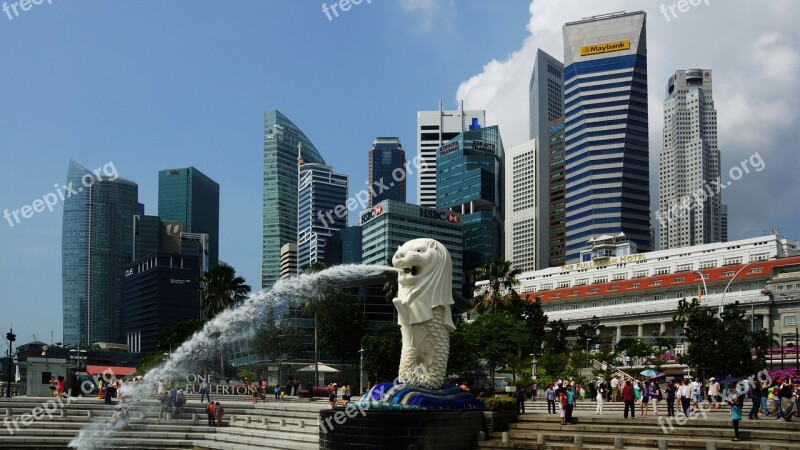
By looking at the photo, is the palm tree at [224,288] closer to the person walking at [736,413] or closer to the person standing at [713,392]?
the person standing at [713,392]

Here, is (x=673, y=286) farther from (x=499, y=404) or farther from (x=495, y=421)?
(x=495, y=421)

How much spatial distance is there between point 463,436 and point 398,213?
408 feet

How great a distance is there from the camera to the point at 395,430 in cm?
2497

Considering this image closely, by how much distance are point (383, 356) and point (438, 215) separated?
98.0m

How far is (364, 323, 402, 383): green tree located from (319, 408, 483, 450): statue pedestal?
114ft

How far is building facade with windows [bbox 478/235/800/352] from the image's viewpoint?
88.1m

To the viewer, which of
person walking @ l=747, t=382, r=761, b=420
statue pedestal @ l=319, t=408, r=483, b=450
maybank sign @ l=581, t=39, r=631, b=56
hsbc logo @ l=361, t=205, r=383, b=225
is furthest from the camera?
maybank sign @ l=581, t=39, r=631, b=56

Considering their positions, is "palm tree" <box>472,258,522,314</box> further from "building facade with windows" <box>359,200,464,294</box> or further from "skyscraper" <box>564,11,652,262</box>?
"skyscraper" <box>564,11,652,262</box>

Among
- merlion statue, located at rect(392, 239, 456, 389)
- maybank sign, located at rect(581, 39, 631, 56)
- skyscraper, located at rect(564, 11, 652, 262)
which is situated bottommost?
merlion statue, located at rect(392, 239, 456, 389)

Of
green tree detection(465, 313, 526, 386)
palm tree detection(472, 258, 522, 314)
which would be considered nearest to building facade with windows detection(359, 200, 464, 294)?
palm tree detection(472, 258, 522, 314)

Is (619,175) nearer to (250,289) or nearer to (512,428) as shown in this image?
(250,289)

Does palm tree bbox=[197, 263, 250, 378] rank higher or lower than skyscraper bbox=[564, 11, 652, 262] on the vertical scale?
lower

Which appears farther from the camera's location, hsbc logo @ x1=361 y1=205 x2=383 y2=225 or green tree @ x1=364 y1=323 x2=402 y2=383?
hsbc logo @ x1=361 y1=205 x2=383 y2=225

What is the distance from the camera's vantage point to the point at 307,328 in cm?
8581
